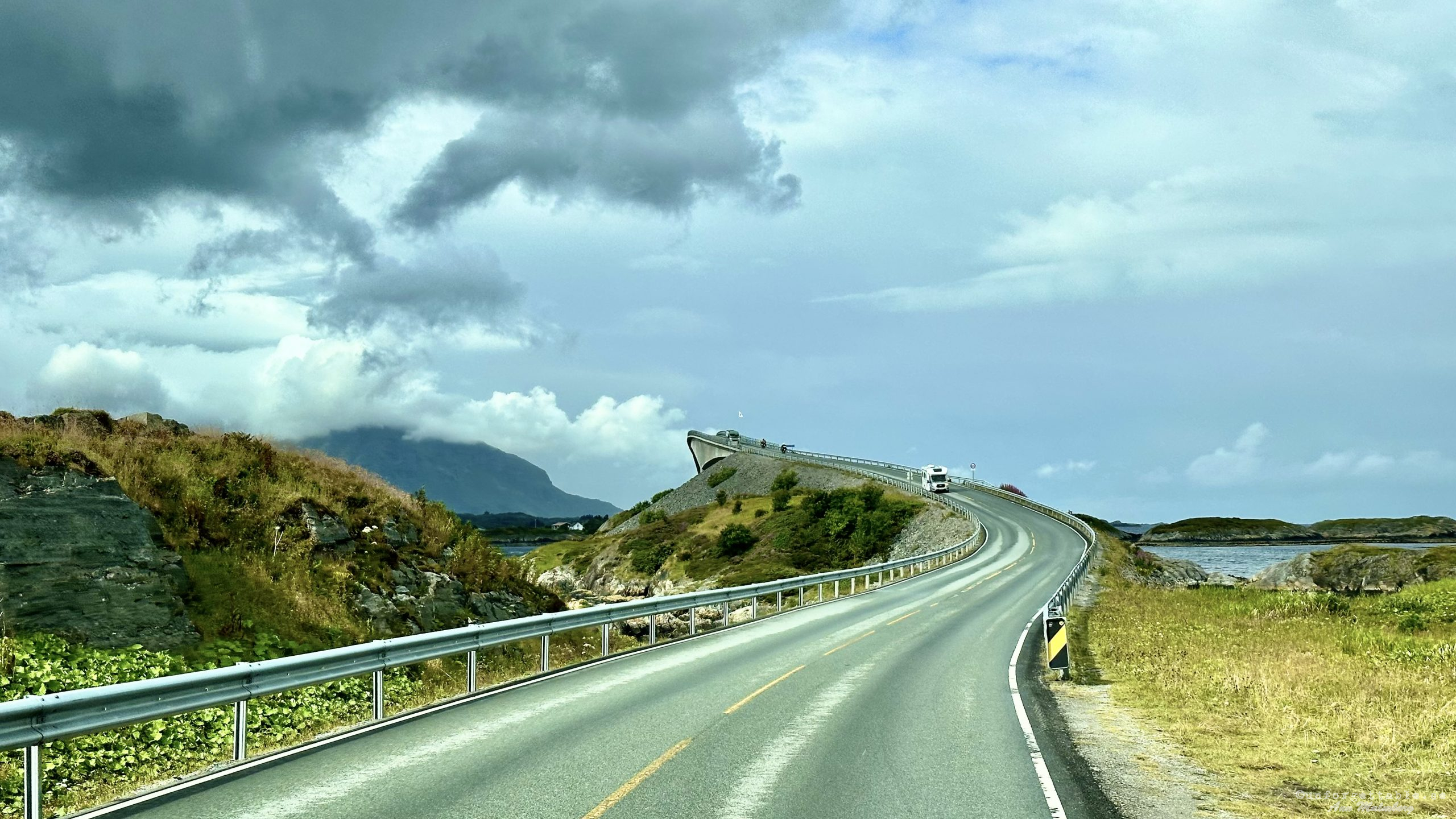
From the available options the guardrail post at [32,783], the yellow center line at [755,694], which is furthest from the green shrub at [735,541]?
the guardrail post at [32,783]

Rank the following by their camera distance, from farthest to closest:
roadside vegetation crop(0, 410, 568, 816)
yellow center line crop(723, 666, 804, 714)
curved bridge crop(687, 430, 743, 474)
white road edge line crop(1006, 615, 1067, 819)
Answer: curved bridge crop(687, 430, 743, 474), yellow center line crop(723, 666, 804, 714), roadside vegetation crop(0, 410, 568, 816), white road edge line crop(1006, 615, 1067, 819)

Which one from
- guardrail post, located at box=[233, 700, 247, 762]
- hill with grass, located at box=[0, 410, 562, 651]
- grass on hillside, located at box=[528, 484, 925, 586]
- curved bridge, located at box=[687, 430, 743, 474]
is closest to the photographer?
guardrail post, located at box=[233, 700, 247, 762]

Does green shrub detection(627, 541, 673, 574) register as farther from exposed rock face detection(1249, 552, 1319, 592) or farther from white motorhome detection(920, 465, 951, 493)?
exposed rock face detection(1249, 552, 1319, 592)

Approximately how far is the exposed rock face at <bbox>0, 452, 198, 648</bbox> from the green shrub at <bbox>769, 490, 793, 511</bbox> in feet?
269

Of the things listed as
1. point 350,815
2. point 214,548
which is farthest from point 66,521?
point 350,815

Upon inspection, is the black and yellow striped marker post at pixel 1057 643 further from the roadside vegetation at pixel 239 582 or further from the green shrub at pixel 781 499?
the green shrub at pixel 781 499

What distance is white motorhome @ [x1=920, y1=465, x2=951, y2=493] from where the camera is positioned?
10056cm

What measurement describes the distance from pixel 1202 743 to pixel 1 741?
38.8 ft

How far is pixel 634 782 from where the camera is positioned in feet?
30.4

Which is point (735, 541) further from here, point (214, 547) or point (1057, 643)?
point (1057, 643)

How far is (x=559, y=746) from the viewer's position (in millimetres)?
10898

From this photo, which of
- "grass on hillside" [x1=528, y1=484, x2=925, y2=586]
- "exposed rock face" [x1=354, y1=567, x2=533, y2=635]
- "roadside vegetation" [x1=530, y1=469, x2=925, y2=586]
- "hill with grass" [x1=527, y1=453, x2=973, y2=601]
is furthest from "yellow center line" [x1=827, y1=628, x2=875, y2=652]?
"grass on hillside" [x1=528, y1=484, x2=925, y2=586]

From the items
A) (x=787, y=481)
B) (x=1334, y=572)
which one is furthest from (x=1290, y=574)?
(x=787, y=481)

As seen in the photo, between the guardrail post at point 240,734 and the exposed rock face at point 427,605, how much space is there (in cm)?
1120
